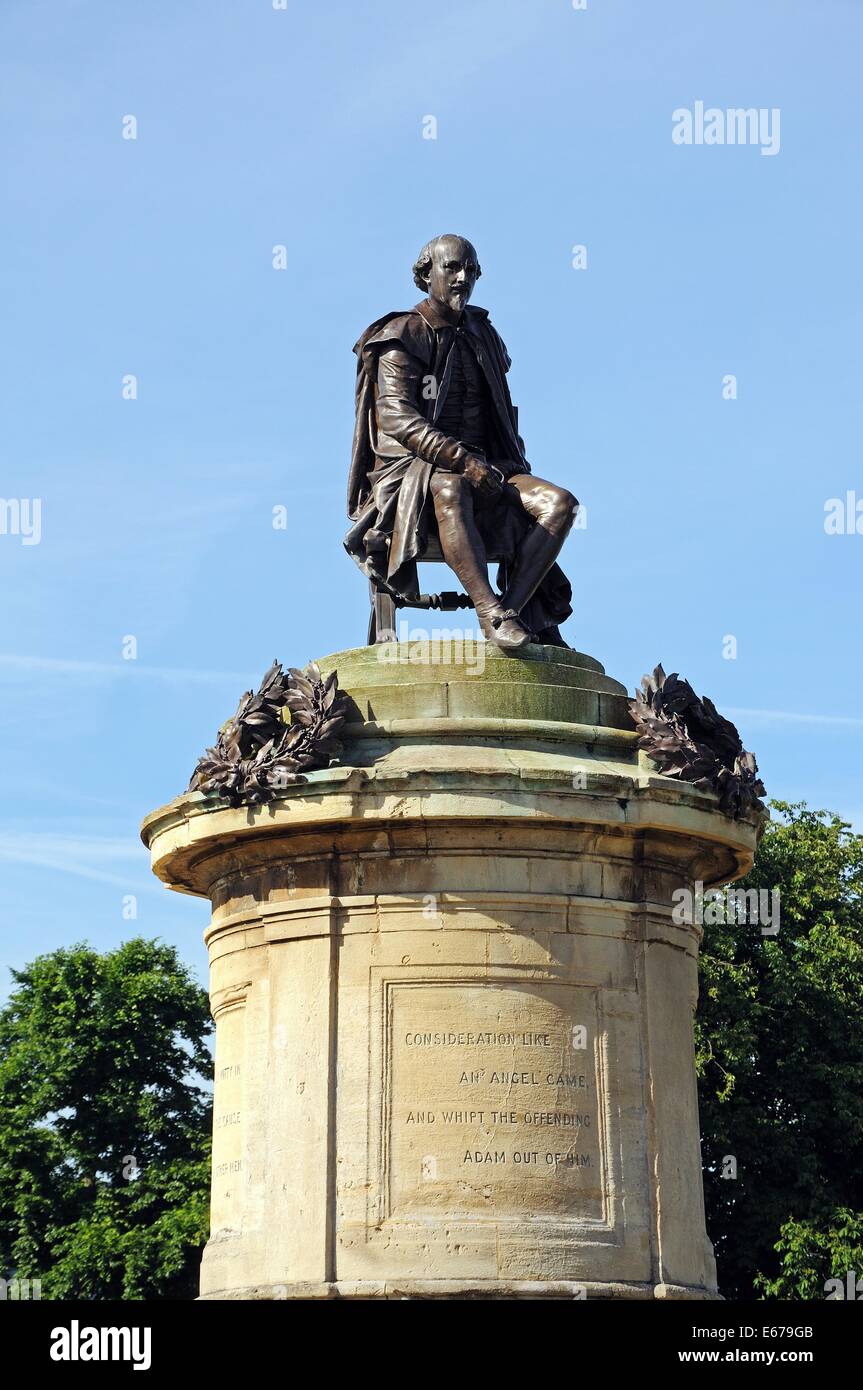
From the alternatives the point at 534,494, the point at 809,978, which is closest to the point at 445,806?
the point at 534,494

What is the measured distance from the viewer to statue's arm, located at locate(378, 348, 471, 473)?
1691cm

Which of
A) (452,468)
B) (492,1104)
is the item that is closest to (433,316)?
(452,468)

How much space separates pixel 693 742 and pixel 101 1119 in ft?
107

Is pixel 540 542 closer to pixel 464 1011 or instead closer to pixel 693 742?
pixel 693 742

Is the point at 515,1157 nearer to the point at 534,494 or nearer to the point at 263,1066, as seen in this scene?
the point at 263,1066

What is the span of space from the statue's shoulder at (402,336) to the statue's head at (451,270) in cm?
26

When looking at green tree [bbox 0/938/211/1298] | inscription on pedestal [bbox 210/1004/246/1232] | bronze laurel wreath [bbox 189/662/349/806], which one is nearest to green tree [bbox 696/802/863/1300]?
green tree [bbox 0/938/211/1298]

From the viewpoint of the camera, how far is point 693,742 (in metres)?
15.7

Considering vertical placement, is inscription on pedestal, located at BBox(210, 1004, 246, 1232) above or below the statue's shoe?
below

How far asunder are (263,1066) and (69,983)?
3324 cm

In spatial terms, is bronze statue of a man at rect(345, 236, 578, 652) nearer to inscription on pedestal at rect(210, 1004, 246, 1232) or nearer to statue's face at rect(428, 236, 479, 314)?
statue's face at rect(428, 236, 479, 314)

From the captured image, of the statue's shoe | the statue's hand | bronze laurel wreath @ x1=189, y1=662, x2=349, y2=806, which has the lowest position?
bronze laurel wreath @ x1=189, y1=662, x2=349, y2=806

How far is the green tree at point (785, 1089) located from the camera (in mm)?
39750

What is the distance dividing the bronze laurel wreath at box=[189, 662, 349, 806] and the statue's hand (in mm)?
2146
